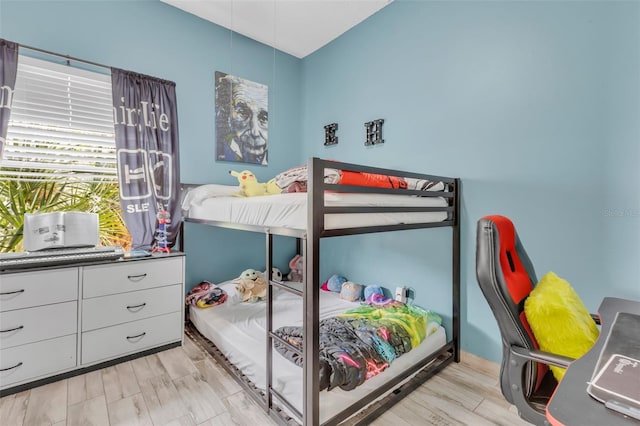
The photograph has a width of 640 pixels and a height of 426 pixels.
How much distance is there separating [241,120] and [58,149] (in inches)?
Answer: 58.8

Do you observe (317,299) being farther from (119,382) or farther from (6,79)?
(6,79)

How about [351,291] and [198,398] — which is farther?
[351,291]

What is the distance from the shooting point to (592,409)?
598 millimetres

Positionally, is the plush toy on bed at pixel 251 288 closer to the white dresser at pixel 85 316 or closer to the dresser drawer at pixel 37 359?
the white dresser at pixel 85 316

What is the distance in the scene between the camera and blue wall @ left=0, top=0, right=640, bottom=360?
5.13ft

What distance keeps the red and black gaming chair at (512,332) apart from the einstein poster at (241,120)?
97.3 inches

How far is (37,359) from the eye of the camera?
173 centimetres

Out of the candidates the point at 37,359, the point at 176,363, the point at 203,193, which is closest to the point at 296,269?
the point at 203,193

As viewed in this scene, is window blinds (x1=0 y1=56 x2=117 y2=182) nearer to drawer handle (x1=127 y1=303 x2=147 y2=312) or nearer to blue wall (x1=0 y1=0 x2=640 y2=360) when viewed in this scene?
blue wall (x1=0 y1=0 x2=640 y2=360)

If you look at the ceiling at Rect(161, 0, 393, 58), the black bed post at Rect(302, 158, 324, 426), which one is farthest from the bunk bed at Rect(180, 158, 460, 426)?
the ceiling at Rect(161, 0, 393, 58)

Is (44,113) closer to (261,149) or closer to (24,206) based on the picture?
(24,206)

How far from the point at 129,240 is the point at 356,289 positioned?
1.99 metres

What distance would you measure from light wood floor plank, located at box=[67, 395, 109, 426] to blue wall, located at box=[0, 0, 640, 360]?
127 cm

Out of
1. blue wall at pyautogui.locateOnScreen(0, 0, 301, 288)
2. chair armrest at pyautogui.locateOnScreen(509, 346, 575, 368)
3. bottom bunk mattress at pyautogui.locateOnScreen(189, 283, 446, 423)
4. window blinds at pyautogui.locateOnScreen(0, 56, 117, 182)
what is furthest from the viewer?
blue wall at pyautogui.locateOnScreen(0, 0, 301, 288)
